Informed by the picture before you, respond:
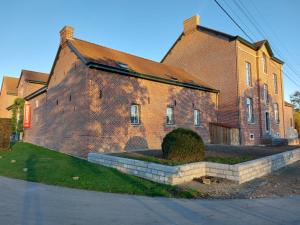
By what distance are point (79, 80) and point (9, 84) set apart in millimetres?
30959

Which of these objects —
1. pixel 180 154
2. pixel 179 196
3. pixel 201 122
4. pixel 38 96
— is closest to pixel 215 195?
pixel 179 196

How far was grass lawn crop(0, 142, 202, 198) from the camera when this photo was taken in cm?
788

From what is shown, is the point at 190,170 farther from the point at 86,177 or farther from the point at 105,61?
the point at 105,61

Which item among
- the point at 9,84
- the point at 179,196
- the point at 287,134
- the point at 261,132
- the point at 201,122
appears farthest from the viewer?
the point at 9,84

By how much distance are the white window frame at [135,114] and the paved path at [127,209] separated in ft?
28.1

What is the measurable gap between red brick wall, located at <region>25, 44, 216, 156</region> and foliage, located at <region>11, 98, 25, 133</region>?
7.48 m

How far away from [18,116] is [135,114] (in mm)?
17113

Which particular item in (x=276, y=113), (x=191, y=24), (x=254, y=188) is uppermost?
(x=191, y=24)

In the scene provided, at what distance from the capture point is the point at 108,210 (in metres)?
5.98

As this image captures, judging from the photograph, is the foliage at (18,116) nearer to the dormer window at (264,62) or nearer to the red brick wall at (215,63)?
the red brick wall at (215,63)

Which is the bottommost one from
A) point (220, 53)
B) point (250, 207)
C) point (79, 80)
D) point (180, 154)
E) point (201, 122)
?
point (250, 207)

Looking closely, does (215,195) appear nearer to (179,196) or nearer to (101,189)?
(179,196)

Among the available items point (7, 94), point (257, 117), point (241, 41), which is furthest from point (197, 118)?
point (7, 94)

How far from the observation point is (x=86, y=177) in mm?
9398
